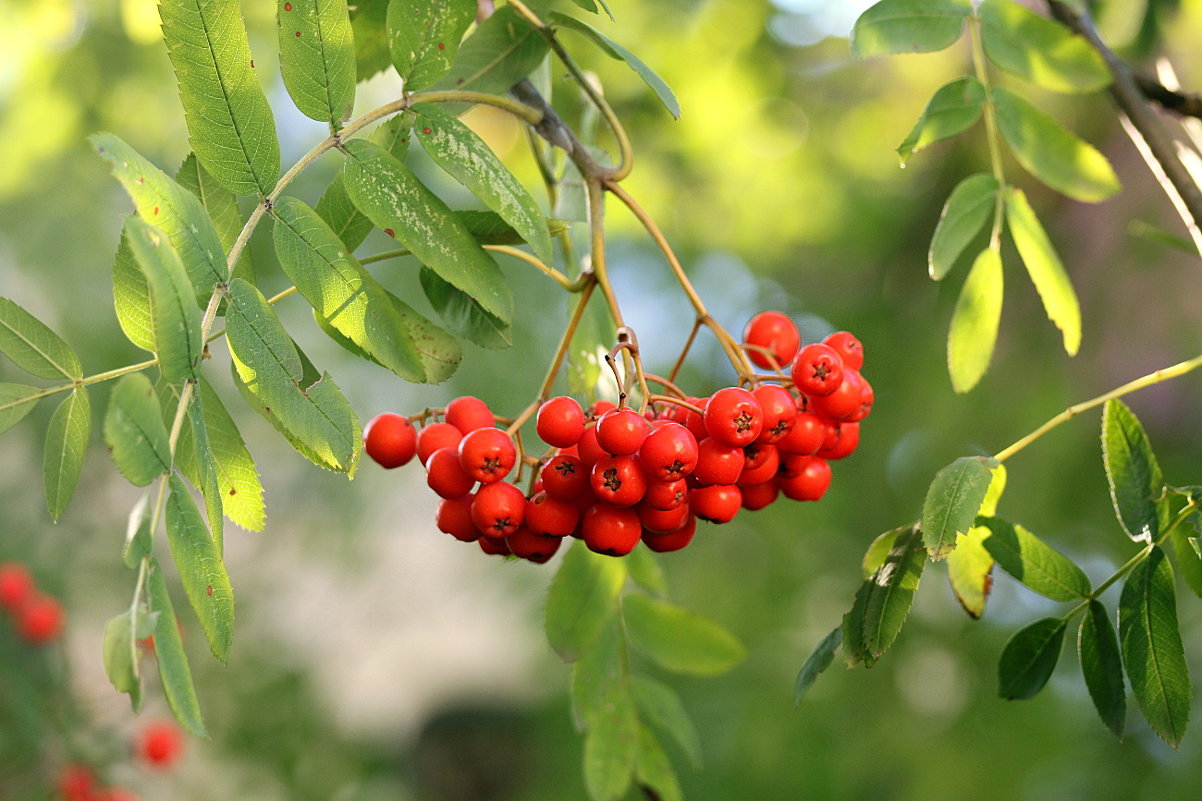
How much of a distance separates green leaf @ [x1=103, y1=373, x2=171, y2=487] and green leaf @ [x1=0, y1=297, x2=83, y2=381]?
157mm

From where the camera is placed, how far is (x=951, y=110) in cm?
86

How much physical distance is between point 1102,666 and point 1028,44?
538 millimetres

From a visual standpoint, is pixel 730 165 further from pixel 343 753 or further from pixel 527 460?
pixel 343 753

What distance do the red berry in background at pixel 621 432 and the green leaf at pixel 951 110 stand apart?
1.20 ft

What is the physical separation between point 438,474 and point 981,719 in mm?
1593

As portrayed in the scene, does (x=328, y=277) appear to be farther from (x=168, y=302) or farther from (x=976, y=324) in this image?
Answer: (x=976, y=324)

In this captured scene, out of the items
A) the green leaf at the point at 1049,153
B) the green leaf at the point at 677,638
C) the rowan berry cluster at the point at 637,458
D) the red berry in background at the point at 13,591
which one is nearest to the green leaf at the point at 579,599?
the green leaf at the point at 677,638

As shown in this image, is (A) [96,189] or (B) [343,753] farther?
(B) [343,753]

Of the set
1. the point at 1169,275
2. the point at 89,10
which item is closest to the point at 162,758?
the point at 89,10

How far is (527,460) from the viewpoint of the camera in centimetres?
72

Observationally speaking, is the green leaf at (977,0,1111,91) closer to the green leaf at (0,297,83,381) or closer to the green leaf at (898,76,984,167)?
the green leaf at (898,76,984,167)

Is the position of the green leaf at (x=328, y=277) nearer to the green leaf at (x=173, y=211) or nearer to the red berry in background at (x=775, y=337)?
the green leaf at (x=173, y=211)

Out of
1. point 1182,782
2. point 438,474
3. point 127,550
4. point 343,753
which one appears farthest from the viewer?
point 343,753

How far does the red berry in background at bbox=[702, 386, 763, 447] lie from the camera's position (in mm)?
630
